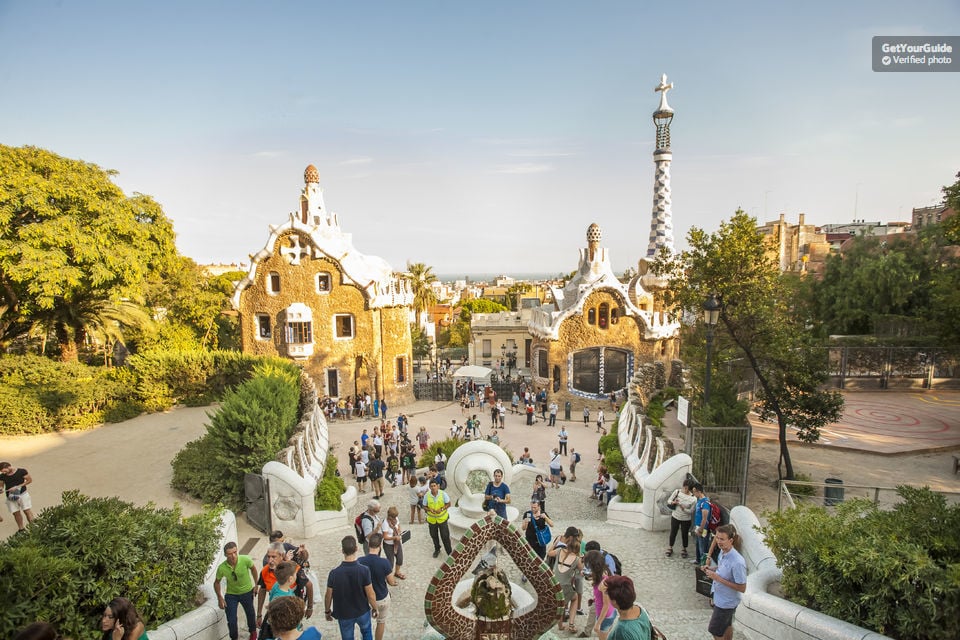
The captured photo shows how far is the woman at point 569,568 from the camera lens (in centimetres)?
600

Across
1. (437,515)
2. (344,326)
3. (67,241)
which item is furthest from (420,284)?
(437,515)

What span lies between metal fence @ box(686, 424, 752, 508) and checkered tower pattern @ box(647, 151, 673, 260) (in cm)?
2040

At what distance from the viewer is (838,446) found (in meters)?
15.3

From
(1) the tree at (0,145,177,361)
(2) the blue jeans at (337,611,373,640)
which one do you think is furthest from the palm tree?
(2) the blue jeans at (337,611,373,640)

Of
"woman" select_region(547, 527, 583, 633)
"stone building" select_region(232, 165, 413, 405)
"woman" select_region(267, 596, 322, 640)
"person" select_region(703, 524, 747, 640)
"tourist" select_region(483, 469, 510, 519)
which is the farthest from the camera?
"stone building" select_region(232, 165, 413, 405)

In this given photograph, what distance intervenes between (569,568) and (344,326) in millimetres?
22596

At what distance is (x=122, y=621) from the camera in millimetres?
4340

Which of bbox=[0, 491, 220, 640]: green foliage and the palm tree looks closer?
bbox=[0, 491, 220, 640]: green foliage

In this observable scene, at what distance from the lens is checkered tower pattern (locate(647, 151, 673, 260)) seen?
29.8 m

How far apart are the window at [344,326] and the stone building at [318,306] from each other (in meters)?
0.02

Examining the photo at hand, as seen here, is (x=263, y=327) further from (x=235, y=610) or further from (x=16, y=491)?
(x=235, y=610)

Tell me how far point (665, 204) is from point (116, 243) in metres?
26.8

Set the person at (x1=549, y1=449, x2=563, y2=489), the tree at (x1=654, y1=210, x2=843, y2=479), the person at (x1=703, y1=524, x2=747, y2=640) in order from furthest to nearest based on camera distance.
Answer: the person at (x1=549, y1=449, x2=563, y2=489), the tree at (x1=654, y1=210, x2=843, y2=479), the person at (x1=703, y1=524, x2=747, y2=640)

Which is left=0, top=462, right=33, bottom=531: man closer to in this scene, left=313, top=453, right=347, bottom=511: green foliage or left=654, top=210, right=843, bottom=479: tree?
left=313, top=453, right=347, bottom=511: green foliage
